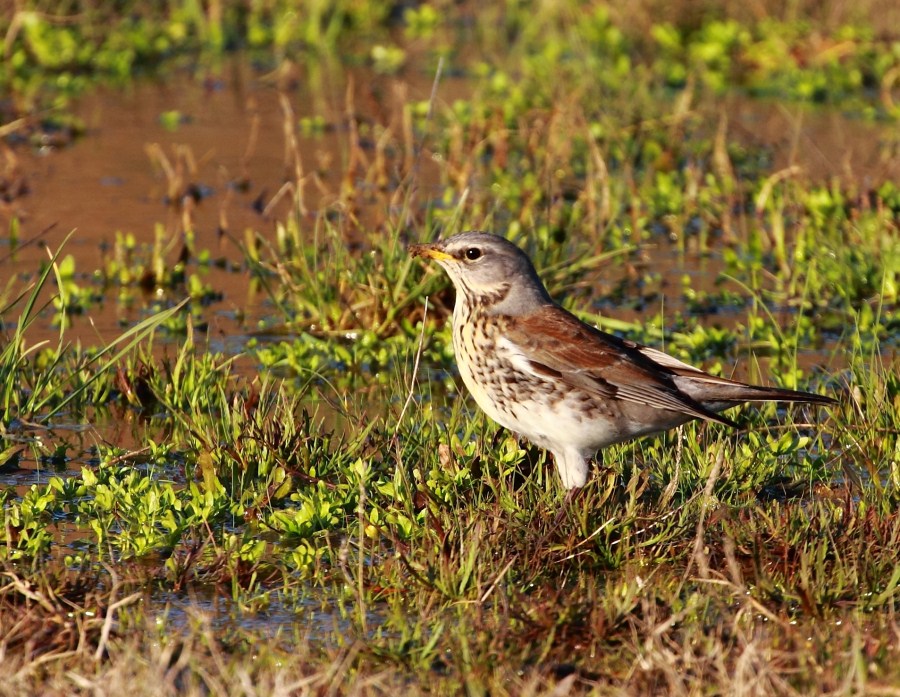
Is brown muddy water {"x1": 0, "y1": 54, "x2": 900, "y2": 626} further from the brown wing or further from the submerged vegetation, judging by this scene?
the brown wing

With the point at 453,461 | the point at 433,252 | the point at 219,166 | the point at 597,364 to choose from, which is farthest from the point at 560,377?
the point at 219,166

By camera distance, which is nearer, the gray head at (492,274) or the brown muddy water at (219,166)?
the gray head at (492,274)

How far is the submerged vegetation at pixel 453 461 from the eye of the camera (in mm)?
4820

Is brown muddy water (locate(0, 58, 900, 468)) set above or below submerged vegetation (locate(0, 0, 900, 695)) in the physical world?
below

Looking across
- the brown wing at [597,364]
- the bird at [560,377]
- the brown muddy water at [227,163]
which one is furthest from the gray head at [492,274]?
the brown muddy water at [227,163]

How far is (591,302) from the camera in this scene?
9266 millimetres

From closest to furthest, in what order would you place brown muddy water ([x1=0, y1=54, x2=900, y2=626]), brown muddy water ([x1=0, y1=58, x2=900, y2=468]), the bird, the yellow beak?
1. the bird
2. the yellow beak
3. brown muddy water ([x1=0, y1=54, x2=900, y2=626])
4. brown muddy water ([x1=0, y1=58, x2=900, y2=468])

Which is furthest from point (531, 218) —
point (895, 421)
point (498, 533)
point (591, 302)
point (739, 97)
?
point (739, 97)

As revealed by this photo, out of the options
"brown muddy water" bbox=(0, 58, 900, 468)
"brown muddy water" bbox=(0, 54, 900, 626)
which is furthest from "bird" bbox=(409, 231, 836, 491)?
"brown muddy water" bbox=(0, 58, 900, 468)

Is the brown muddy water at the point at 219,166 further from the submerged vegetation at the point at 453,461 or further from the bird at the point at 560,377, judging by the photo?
the bird at the point at 560,377

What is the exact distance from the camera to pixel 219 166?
12312 millimetres

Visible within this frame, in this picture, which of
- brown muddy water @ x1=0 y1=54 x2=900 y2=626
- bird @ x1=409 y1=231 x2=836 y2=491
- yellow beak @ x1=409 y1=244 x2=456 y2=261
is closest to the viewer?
bird @ x1=409 y1=231 x2=836 y2=491

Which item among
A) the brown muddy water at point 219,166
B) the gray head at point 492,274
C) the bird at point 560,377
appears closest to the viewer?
the bird at point 560,377

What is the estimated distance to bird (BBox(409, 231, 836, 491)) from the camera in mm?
5977
